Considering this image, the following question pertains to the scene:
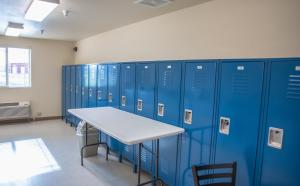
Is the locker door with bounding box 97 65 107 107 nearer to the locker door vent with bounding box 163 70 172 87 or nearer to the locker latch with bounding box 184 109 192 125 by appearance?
the locker door vent with bounding box 163 70 172 87

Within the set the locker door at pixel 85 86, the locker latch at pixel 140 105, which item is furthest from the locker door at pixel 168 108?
the locker door at pixel 85 86

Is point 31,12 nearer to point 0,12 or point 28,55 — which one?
point 0,12

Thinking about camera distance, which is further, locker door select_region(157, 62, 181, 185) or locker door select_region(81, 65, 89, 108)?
locker door select_region(81, 65, 89, 108)

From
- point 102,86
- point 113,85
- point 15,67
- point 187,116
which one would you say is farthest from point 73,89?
point 187,116

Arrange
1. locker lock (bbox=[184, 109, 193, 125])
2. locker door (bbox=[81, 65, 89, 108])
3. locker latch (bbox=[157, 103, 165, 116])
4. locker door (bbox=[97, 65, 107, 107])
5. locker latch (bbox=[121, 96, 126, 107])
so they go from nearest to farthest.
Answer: locker lock (bbox=[184, 109, 193, 125]) < locker latch (bbox=[157, 103, 165, 116]) < locker latch (bbox=[121, 96, 126, 107]) < locker door (bbox=[97, 65, 107, 107]) < locker door (bbox=[81, 65, 89, 108])

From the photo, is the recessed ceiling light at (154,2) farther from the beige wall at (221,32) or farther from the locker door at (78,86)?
the locker door at (78,86)

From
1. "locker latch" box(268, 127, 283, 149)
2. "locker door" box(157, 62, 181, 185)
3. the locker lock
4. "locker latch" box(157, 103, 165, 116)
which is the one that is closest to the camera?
"locker latch" box(268, 127, 283, 149)

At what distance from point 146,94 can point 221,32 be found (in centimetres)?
137

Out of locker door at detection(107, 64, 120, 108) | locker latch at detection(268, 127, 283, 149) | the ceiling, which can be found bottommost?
locker latch at detection(268, 127, 283, 149)

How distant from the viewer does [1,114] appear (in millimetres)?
6125

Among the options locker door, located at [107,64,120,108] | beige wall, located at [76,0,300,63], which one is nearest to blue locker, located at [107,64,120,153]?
locker door, located at [107,64,120,108]

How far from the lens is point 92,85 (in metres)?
4.98

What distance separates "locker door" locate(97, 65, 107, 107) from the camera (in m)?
4.39

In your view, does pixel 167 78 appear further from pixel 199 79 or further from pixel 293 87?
pixel 293 87
